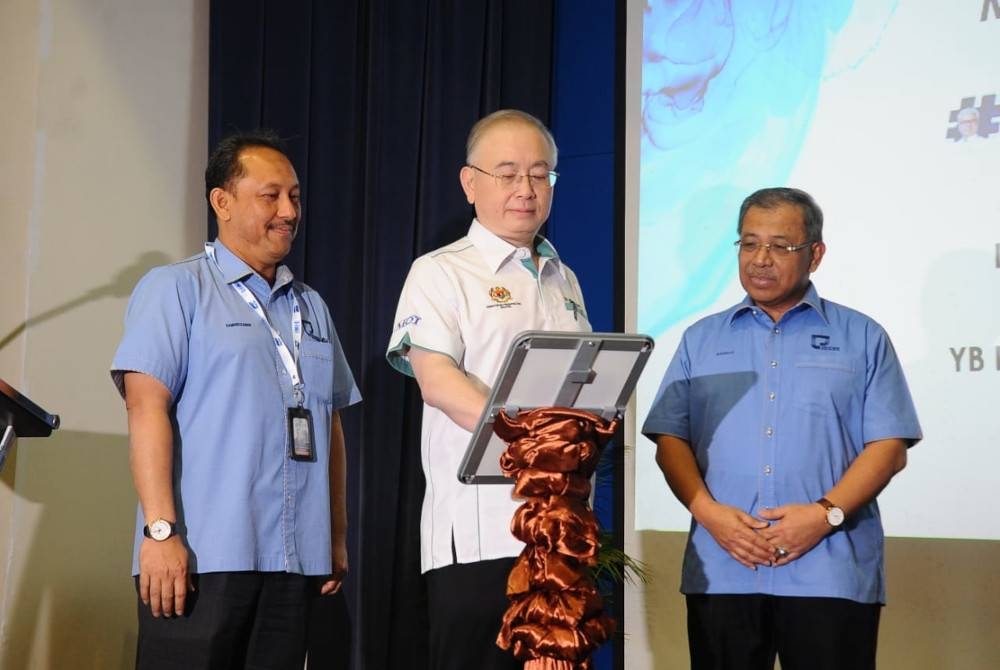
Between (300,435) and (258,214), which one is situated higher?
(258,214)

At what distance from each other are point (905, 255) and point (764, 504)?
49.3 inches

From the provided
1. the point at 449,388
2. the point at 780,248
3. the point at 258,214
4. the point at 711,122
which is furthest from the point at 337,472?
the point at 711,122

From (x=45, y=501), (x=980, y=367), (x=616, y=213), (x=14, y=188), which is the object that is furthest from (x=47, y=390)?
(x=980, y=367)

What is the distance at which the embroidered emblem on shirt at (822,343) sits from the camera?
105 inches

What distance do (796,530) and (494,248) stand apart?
3.00ft

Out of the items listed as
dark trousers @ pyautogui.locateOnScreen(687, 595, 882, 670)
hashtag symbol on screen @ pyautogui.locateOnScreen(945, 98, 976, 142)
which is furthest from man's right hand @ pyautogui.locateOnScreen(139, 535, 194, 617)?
hashtag symbol on screen @ pyautogui.locateOnScreen(945, 98, 976, 142)

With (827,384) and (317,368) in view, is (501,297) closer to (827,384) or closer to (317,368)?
(317,368)

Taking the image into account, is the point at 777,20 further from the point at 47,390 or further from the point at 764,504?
the point at 47,390

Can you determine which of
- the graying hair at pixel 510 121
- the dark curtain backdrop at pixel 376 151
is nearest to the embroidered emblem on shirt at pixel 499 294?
the graying hair at pixel 510 121

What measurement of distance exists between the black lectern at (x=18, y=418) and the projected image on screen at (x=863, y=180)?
1.97m

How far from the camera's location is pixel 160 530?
231 cm

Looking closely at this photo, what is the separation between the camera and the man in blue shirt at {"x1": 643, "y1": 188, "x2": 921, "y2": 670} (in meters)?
2.49

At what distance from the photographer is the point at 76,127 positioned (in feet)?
13.3

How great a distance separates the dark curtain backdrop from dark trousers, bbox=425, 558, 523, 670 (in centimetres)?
213
